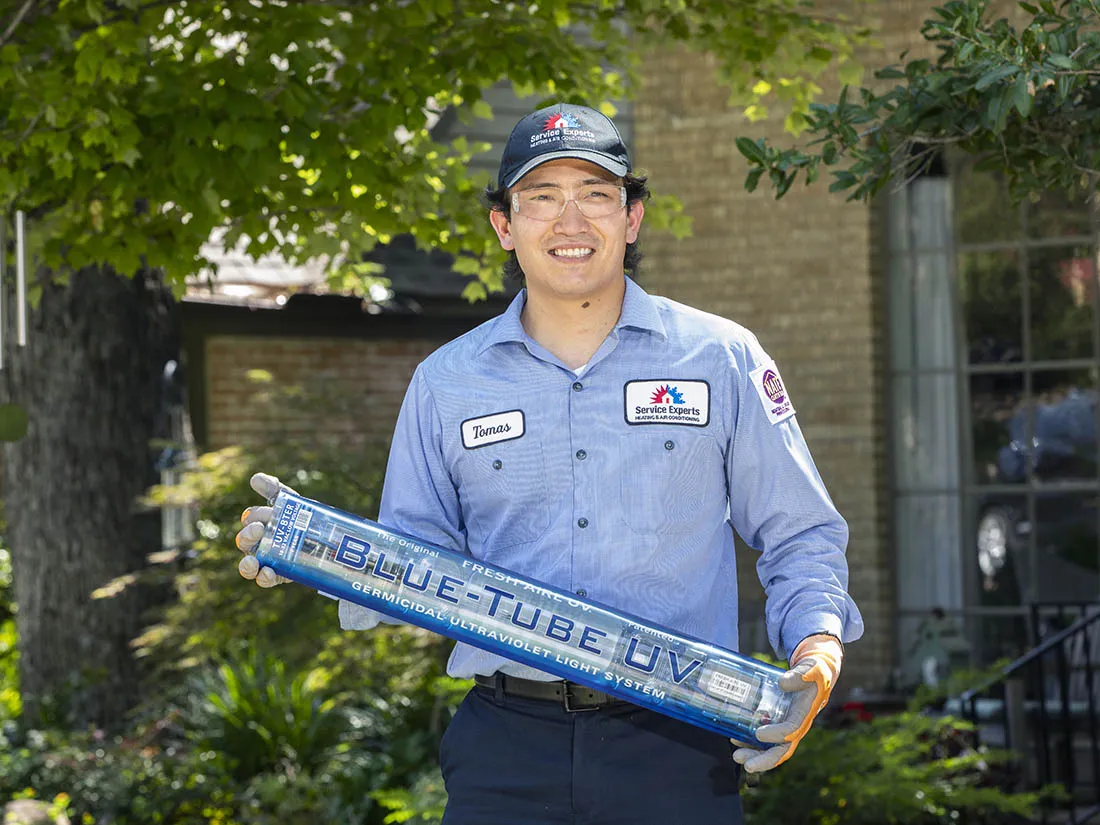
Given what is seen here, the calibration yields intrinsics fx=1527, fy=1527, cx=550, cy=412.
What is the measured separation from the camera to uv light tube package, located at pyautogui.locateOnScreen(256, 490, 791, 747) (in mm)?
2559

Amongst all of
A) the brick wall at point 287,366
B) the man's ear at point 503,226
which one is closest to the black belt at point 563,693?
the man's ear at point 503,226

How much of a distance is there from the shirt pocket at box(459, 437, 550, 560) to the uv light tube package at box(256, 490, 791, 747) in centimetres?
13

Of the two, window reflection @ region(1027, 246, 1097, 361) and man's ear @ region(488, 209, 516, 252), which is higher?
window reflection @ region(1027, 246, 1097, 361)

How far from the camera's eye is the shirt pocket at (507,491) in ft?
9.15

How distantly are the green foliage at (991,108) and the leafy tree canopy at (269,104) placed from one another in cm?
216

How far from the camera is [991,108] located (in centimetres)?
329

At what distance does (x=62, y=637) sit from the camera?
7469mm

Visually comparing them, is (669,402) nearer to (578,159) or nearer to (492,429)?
(492,429)

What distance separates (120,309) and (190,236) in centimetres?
188

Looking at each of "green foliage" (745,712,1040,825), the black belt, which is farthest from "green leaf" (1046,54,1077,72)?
"green foliage" (745,712,1040,825)

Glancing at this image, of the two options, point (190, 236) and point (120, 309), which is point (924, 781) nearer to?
point (190, 236)

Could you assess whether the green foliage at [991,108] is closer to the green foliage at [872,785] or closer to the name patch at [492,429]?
the name patch at [492,429]

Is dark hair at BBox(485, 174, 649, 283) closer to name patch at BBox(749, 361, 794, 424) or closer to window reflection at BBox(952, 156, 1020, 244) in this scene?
name patch at BBox(749, 361, 794, 424)

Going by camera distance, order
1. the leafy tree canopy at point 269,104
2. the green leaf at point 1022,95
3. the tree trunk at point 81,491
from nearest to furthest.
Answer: the green leaf at point 1022,95, the leafy tree canopy at point 269,104, the tree trunk at point 81,491
